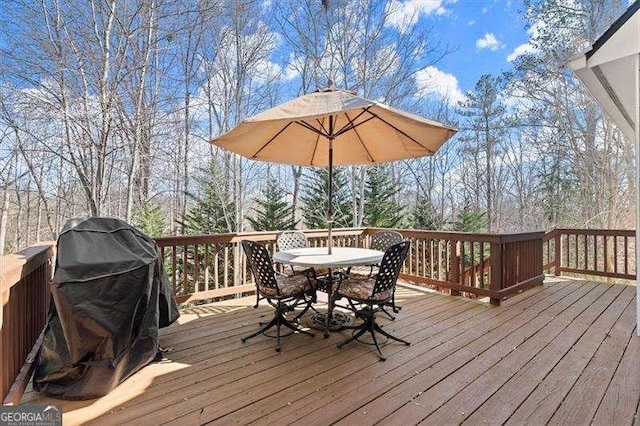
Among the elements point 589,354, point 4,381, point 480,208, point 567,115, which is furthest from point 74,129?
point 480,208

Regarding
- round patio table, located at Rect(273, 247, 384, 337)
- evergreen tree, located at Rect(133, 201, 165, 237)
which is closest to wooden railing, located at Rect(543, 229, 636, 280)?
round patio table, located at Rect(273, 247, 384, 337)

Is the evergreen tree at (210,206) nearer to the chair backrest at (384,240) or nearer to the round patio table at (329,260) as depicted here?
the chair backrest at (384,240)

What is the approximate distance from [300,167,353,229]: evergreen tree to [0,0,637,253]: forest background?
0.07 metres

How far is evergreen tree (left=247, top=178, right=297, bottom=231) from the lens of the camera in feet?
35.2

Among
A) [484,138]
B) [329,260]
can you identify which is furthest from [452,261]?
[484,138]

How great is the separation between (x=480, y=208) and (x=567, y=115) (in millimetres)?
6163

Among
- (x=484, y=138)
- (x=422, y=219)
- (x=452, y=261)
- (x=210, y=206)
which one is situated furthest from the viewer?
(x=484, y=138)

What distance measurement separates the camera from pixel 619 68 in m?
3.41

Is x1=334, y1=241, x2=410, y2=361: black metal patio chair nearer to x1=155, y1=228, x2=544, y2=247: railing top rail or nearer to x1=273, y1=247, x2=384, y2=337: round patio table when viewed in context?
x1=273, y1=247, x2=384, y2=337: round patio table

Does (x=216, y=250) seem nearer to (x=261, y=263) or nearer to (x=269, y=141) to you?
(x=269, y=141)

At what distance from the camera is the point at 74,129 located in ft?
17.3

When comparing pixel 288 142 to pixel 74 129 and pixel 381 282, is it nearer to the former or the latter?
pixel 381 282

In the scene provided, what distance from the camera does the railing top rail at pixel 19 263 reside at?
1.86 metres

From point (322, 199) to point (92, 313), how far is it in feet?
29.4
